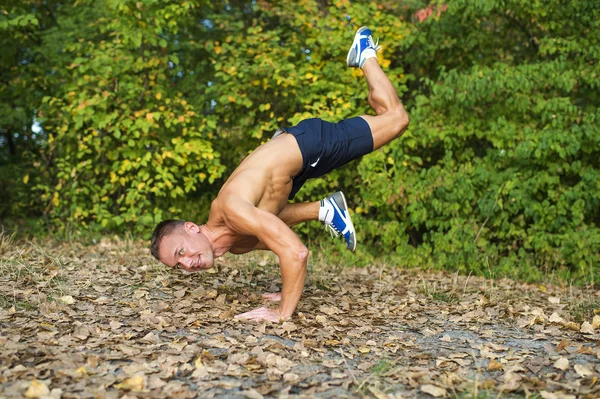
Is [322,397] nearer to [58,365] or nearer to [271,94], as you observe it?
[58,365]

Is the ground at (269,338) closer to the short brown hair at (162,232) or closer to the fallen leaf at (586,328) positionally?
the fallen leaf at (586,328)

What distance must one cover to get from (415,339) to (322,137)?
1.62 meters

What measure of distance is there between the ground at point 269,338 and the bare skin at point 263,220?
33 cm

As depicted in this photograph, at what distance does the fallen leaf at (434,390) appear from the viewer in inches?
118

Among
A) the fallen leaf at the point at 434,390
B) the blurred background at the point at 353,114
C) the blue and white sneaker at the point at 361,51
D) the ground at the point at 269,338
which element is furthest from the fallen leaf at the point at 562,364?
the blurred background at the point at 353,114

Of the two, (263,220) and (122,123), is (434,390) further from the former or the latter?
(122,123)

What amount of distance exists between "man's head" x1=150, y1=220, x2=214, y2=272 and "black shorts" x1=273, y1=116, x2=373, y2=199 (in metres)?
0.93

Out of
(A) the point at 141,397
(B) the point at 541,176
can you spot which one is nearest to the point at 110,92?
(B) the point at 541,176

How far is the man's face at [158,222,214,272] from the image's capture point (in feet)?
14.0

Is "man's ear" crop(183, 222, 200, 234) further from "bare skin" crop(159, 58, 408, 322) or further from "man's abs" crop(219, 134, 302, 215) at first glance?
"man's abs" crop(219, 134, 302, 215)

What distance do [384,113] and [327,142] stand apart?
60 centimetres

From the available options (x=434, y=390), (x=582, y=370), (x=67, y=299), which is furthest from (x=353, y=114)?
(x=434, y=390)

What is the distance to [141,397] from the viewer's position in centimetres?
286

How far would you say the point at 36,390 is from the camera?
2793 mm
